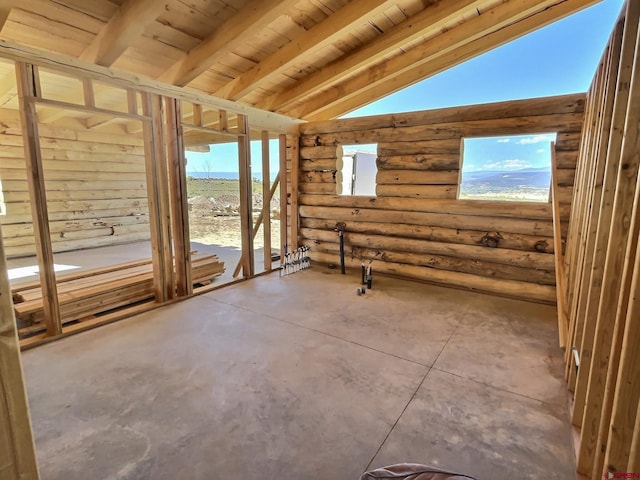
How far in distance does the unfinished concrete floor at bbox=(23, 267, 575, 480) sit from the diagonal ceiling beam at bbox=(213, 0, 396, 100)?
9.57ft

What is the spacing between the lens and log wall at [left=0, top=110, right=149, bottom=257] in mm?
6414

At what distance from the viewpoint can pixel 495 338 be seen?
10.5 feet

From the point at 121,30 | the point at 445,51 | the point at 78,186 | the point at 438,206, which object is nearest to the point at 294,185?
the point at 438,206

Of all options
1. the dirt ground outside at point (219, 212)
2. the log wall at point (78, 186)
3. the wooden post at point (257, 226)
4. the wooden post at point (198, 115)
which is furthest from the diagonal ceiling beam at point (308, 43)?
the log wall at point (78, 186)

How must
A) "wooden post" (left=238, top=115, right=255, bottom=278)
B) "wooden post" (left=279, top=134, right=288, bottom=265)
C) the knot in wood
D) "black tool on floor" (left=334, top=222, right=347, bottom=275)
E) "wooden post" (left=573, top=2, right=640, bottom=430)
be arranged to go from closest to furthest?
"wooden post" (left=573, top=2, right=640, bottom=430) → the knot in wood → "wooden post" (left=238, top=115, right=255, bottom=278) → "black tool on floor" (left=334, top=222, right=347, bottom=275) → "wooden post" (left=279, top=134, right=288, bottom=265)

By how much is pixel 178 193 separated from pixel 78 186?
16.5 feet

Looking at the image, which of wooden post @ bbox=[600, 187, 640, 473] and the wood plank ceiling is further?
the wood plank ceiling

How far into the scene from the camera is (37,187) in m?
2.93

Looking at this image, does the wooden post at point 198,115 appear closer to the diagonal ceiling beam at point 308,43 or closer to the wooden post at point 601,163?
the diagonal ceiling beam at point 308,43

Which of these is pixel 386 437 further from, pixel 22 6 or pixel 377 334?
pixel 22 6

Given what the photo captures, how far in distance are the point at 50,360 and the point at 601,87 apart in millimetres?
4995

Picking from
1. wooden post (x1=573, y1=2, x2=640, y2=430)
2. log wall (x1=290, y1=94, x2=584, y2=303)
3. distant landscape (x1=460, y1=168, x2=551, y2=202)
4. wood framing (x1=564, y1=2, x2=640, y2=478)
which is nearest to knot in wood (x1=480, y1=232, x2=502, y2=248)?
log wall (x1=290, y1=94, x2=584, y2=303)

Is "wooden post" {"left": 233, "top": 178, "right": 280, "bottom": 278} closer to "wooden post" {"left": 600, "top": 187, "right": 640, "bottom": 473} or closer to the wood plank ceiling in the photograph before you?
the wood plank ceiling

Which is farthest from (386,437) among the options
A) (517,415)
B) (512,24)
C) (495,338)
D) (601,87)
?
(512,24)
